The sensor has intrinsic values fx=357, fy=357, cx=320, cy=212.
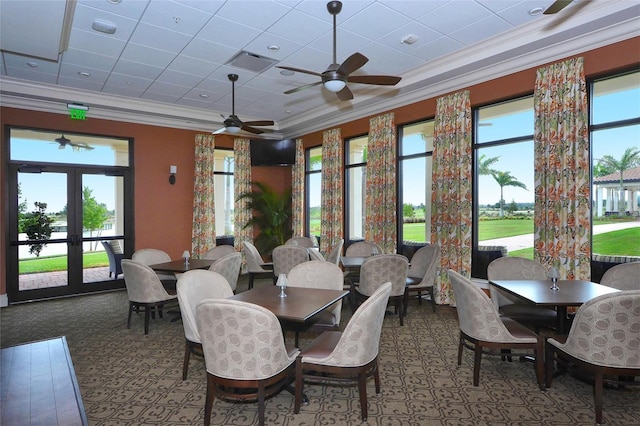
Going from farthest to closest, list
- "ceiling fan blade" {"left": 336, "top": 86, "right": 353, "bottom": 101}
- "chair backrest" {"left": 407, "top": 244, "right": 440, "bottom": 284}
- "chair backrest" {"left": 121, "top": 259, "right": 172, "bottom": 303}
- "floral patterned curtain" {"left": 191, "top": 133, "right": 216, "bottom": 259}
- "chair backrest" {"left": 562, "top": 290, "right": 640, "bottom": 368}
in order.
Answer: "floral patterned curtain" {"left": 191, "top": 133, "right": 216, "bottom": 259}, "chair backrest" {"left": 407, "top": 244, "right": 440, "bottom": 284}, "chair backrest" {"left": 121, "top": 259, "right": 172, "bottom": 303}, "ceiling fan blade" {"left": 336, "top": 86, "right": 353, "bottom": 101}, "chair backrest" {"left": 562, "top": 290, "right": 640, "bottom": 368}

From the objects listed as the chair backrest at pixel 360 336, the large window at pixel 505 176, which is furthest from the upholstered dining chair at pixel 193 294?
the large window at pixel 505 176

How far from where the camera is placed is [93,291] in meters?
7.24

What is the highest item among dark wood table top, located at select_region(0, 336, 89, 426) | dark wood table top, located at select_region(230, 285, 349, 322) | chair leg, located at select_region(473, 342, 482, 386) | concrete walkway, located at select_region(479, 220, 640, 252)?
concrete walkway, located at select_region(479, 220, 640, 252)

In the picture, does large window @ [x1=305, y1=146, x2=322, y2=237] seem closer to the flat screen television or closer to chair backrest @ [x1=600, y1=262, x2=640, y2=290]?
the flat screen television

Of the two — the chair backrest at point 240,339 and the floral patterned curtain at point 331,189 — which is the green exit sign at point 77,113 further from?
the chair backrest at point 240,339

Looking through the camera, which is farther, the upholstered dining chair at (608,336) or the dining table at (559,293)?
the dining table at (559,293)

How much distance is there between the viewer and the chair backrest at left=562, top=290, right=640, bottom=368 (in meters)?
2.51

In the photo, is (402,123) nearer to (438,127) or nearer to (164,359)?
(438,127)

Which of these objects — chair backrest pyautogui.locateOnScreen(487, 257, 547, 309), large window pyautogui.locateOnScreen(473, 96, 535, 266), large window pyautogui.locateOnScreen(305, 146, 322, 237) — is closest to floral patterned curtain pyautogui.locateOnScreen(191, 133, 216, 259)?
large window pyautogui.locateOnScreen(305, 146, 322, 237)

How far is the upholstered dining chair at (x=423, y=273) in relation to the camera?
211 inches

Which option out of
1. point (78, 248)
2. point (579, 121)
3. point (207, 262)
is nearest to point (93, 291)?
point (78, 248)

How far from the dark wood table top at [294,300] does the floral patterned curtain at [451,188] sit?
2997 mm

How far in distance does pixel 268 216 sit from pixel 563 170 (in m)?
6.45

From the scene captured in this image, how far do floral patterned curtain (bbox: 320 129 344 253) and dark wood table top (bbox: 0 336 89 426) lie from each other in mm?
5615
